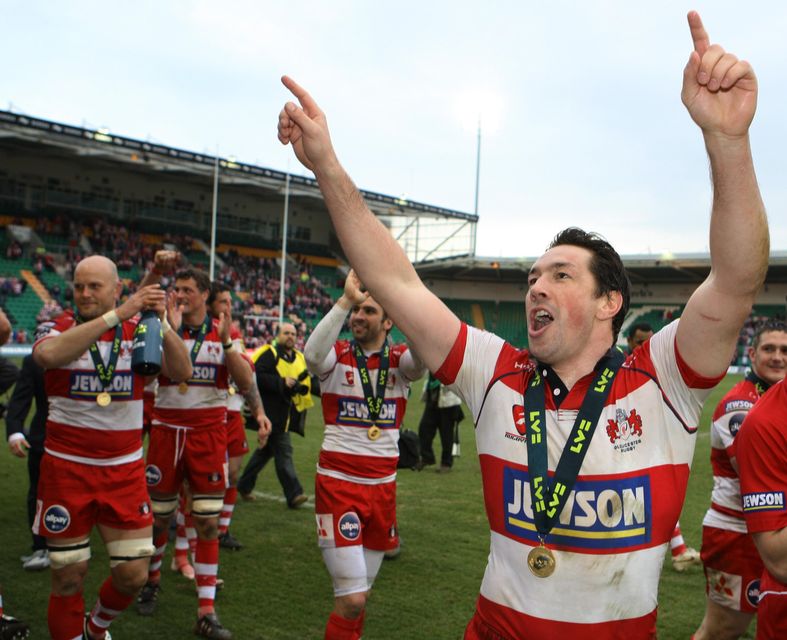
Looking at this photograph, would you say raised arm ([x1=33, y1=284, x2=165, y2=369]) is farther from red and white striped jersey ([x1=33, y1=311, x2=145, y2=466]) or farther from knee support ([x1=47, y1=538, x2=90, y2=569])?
knee support ([x1=47, y1=538, x2=90, y2=569])

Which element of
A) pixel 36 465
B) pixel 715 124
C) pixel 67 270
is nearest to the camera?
pixel 715 124

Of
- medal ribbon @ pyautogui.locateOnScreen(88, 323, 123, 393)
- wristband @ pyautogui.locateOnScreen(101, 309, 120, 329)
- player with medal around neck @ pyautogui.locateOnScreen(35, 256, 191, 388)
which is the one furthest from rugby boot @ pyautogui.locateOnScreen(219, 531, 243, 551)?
wristband @ pyautogui.locateOnScreen(101, 309, 120, 329)

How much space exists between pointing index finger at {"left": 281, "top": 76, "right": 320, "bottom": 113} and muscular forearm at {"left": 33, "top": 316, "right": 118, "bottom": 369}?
2.45 meters

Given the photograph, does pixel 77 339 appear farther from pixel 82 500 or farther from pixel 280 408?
pixel 280 408

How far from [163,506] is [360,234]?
433 centimetres

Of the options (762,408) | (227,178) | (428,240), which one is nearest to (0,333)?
(762,408)

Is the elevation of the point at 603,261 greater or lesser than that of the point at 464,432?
greater

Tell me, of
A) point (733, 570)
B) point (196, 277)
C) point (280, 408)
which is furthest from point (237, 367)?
point (733, 570)

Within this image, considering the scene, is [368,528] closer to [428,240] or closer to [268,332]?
[268,332]

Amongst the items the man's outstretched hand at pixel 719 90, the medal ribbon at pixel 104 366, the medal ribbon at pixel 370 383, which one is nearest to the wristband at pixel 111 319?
the medal ribbon at pixel 104 366

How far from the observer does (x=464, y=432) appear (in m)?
15.5

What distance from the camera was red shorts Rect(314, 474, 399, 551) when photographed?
15.2 ft

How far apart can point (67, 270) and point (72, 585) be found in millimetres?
33383

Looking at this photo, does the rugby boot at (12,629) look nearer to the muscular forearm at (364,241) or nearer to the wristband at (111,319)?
the wristband at (111,319)
